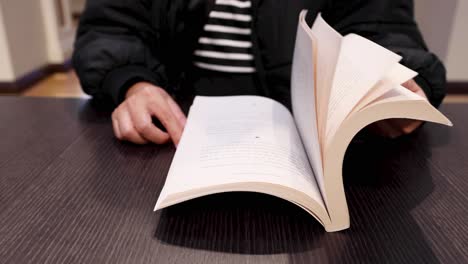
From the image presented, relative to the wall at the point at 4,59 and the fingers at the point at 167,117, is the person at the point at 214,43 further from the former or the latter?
the wall at the point at 4,59

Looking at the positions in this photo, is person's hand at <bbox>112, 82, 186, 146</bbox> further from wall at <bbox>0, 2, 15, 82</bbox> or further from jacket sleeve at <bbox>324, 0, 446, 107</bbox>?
wall at <bbox>0, 2, 15, 82</bbox>

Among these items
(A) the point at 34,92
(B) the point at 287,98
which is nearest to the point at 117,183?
(B) the point at 287,98

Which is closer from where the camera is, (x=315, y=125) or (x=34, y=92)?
(x=315, y=125)

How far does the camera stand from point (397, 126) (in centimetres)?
59

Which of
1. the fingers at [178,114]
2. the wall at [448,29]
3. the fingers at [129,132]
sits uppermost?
the fingers at [178,114]

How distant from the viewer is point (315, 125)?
→ 0.37 meters

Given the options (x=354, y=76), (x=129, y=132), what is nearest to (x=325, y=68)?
(x=354, y=76)

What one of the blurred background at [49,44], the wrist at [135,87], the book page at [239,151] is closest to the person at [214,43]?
the wrist at [135,87]

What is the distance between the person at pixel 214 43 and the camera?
70 centimetres

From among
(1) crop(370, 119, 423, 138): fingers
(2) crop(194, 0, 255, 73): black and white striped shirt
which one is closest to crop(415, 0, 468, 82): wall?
(2) crop(194, 0, 255, 73): black and white striped shirt

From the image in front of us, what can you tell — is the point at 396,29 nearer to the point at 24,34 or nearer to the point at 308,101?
the point at 308,101

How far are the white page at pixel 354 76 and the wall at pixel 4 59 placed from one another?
2.49m

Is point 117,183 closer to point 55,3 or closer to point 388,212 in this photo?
point 388,212

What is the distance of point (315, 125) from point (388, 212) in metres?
0.13
